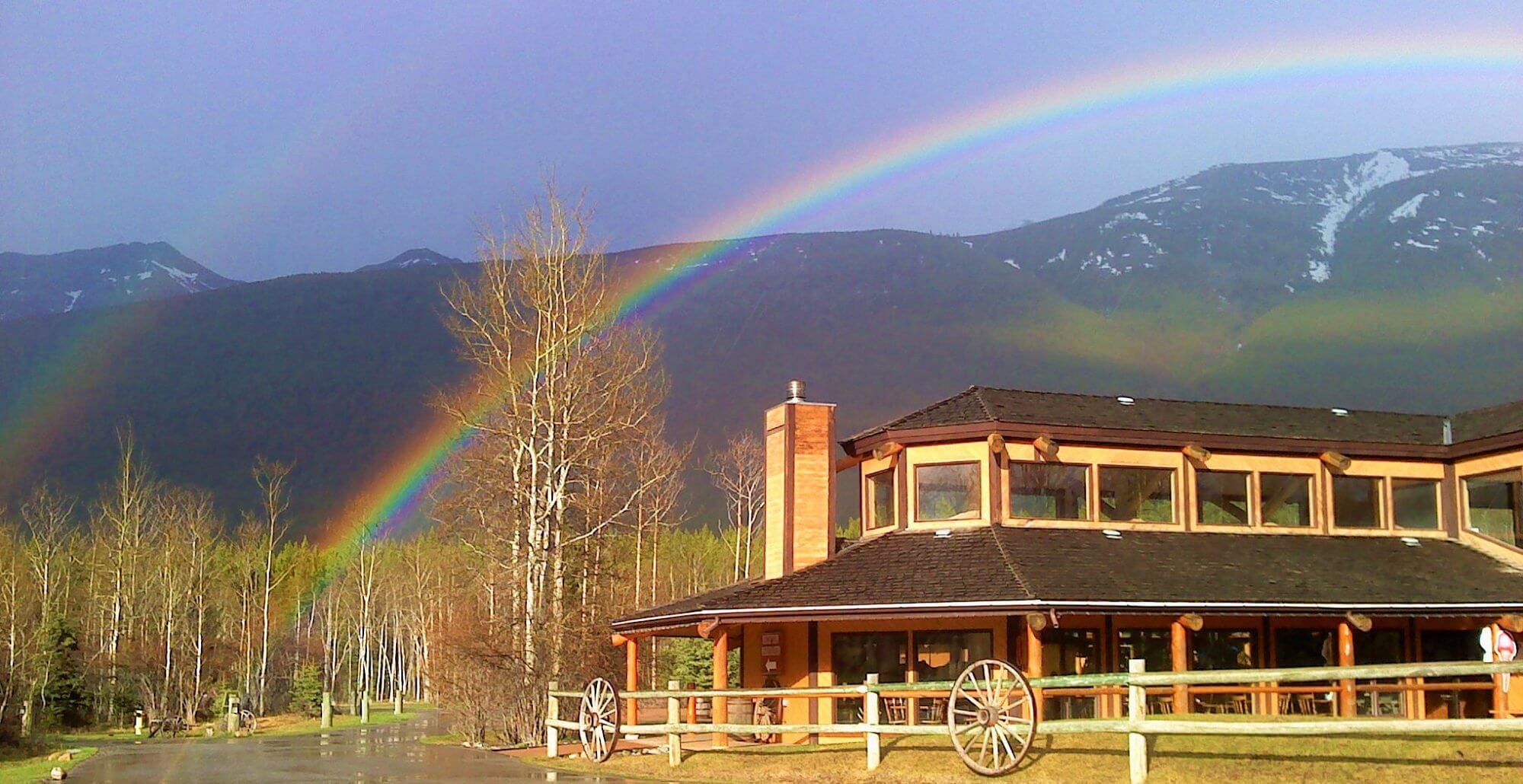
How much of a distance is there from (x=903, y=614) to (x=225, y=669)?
1710 inches

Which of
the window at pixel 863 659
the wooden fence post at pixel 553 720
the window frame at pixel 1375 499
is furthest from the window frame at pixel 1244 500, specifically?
the wooden fence post at pixel 553 720

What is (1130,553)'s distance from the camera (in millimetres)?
24578

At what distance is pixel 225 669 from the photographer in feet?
188

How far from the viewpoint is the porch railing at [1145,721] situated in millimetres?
13812

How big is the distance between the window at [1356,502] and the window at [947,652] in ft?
27.7

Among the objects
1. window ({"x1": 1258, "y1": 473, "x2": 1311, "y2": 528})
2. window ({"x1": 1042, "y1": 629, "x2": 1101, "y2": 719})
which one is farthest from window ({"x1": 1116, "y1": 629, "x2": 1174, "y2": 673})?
window ({"x1": 1258, "y1": 473, "x2": 1311, "y2": 528})

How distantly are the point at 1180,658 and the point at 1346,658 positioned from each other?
131 inches

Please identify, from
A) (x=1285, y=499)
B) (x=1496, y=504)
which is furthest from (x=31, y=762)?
(x=1496, y=504)

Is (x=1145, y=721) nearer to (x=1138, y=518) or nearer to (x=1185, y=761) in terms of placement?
(x=1185, y=761)

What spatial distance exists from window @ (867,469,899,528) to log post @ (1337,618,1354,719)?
7.89 m

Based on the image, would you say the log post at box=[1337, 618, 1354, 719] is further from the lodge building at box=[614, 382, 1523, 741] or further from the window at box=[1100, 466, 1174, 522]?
the window at box=[1100, 466, 1174, 522]

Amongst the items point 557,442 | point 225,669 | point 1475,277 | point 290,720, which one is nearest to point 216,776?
point 557,442

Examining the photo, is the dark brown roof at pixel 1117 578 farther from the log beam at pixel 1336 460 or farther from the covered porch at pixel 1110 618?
the log beam at pixel 1336 460

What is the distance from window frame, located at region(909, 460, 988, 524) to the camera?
25.5 m
